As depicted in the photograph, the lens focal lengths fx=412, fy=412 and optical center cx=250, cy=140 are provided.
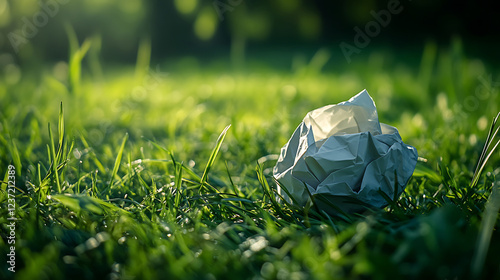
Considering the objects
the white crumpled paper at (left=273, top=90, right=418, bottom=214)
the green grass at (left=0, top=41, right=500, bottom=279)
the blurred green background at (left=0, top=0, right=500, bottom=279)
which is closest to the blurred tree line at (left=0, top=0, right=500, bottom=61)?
the blurred green background at (left=0, top=0, right=500, bottom=279)

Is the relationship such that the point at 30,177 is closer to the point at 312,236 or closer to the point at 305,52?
the point at 312,236

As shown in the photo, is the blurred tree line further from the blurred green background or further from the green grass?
the green grass

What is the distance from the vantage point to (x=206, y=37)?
6.62 m

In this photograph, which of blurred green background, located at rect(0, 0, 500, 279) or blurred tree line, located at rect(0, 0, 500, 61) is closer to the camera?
blurred green background, located at rect(0, 0, 500, 279)

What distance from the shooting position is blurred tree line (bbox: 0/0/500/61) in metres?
6.25

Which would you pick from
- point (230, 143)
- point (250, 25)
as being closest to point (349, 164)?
point (230, 143)

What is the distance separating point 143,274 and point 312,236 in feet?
1.35

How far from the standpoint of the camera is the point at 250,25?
21.4ft

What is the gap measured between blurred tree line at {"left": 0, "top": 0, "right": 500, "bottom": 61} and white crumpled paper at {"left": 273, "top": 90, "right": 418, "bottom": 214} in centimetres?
492

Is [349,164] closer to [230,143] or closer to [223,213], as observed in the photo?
[223,213]

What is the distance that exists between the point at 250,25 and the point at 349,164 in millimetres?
5762

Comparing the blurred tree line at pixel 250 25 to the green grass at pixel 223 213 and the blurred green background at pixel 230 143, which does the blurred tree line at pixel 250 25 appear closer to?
the blurred green background at pixel 230 143

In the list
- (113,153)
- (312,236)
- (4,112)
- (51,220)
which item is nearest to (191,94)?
(4,112)

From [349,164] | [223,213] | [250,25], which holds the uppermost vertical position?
[250,25]
